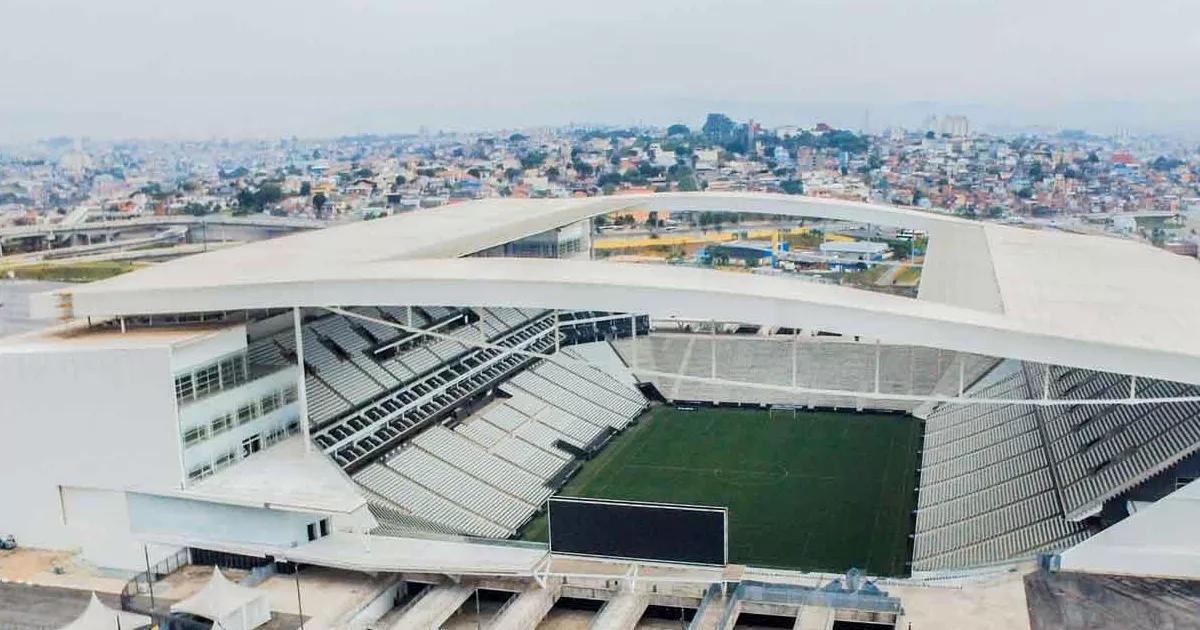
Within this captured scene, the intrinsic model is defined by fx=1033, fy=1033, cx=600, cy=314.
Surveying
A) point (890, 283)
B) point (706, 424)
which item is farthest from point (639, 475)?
point (890, 283)

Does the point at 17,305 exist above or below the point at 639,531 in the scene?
below

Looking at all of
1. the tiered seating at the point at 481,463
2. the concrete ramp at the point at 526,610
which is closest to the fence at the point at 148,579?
the concrete ramp at the point at 526,610

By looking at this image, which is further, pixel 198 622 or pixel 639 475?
pixel 639 475

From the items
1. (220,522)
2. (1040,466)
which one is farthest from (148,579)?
(1040,466)

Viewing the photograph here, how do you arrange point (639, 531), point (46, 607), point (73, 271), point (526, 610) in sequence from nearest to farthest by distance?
point (526, 610)
point (639, 531)
point (46, 607)
point (73, 271)

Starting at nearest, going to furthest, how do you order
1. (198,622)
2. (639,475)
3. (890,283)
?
(198,622)
(639,475)
(890,283)

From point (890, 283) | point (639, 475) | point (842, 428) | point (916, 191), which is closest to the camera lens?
point (639, 475)

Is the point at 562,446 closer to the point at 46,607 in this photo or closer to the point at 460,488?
the point at 460,488

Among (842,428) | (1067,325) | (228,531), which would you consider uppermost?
(1067,325)

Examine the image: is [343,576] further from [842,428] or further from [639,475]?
[842,428]
